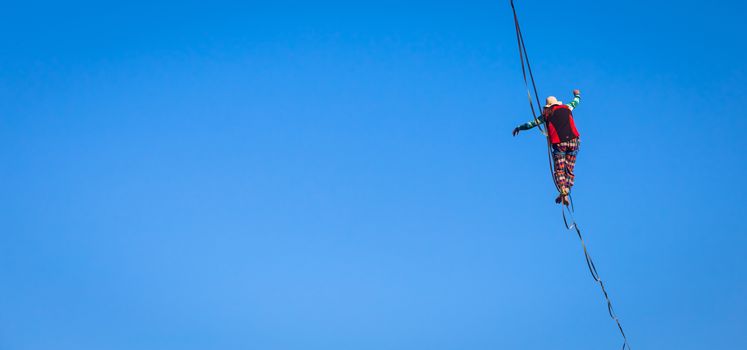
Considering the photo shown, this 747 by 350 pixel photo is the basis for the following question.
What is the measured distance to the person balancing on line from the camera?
1528 centimetres

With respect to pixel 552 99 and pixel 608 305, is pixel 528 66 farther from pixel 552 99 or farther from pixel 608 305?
pixel 608 305

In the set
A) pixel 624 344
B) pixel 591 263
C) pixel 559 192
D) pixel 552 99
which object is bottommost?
pixel 624 344

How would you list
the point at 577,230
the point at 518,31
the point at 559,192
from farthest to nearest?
the point at 559,192 < the point at 577,230 < the point at 518,31

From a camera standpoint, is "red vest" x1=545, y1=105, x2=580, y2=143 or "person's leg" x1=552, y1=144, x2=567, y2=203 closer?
"red vest" x1=545, y1=105, x2=580, y2=143

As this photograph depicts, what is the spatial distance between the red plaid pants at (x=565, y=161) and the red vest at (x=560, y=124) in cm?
16

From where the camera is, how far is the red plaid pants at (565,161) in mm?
15576

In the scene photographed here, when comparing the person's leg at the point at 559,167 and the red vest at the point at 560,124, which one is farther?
the person's leg at the point at 559,167

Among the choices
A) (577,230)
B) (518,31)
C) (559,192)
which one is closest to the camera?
(518,31)

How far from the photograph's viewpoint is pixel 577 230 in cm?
1465

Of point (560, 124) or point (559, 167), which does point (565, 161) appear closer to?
point (559, 167)

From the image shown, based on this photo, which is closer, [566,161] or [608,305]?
[608,305]

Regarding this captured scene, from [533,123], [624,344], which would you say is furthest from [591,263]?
[533,123]

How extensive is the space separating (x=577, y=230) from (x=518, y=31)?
13.7 ft

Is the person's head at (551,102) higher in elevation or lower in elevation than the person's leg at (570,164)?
higher
